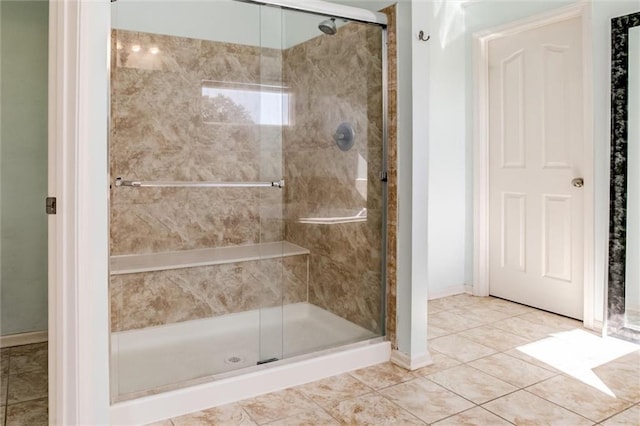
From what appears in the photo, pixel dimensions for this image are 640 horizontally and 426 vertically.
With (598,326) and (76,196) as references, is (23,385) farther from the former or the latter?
(598,326)

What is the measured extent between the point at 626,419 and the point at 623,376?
50 cm

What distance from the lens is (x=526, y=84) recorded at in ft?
11.8

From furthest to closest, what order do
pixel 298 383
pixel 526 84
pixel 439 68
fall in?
pixel 439 68, pixel 526 84, pixel 298 383

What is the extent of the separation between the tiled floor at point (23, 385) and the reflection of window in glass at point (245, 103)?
1602 mm

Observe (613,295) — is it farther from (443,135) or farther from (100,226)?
(100,226)

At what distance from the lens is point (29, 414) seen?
80.2 inches

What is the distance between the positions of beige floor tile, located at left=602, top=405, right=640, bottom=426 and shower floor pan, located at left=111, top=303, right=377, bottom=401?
3.78ft

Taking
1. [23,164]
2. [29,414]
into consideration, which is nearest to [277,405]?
[29,414]

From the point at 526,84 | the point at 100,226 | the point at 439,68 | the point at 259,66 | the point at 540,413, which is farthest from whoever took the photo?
the point at 439,68

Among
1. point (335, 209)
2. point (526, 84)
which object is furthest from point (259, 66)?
point (526, 84)

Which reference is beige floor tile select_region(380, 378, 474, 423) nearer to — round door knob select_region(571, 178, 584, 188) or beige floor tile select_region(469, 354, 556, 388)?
beige floor tile select_region(469, 354, 556, 388)

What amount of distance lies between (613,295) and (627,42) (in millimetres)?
1514

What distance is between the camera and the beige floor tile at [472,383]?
2223 millimetres

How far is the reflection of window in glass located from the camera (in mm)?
2547
